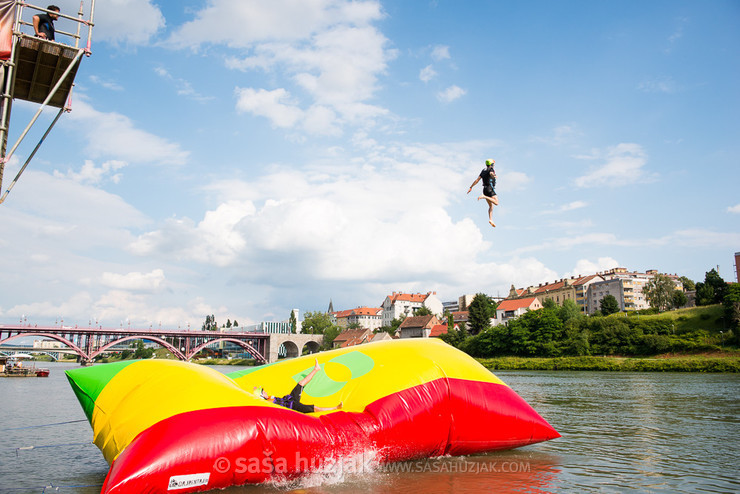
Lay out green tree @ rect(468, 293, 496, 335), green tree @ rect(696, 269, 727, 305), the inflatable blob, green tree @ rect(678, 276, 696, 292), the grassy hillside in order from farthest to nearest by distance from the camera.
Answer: green tree @ rect(678, 276, 696, 292) < green tree @ rect(468, 293, 496, 335) < green tree @ rect(696, 269, 727, 305) < the grassy hillside < the inflatable blob

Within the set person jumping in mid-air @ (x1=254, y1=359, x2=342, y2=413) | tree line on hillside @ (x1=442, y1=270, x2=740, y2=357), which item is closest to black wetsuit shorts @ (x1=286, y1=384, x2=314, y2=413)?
person jumping in mid-air @ (x1=254, y1=359, x2=342, y2=413)

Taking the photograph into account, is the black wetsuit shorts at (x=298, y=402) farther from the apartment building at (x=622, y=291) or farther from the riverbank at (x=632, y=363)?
the apartment building at (x=622, y=291)

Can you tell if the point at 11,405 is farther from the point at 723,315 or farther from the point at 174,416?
the point at 723,315

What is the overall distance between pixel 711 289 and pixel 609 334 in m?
23.6

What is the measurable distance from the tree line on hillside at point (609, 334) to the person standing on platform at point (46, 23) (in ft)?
171

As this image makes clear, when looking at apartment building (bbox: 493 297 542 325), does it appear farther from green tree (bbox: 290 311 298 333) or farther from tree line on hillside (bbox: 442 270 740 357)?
green tree (bbox: 290 311 298 333)

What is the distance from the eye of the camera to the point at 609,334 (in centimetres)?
5172

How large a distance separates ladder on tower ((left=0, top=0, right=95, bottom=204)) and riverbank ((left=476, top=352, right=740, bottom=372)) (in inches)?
1728

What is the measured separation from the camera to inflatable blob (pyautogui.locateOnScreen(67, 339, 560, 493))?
5930 mm

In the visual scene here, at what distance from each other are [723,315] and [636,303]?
5607 cm

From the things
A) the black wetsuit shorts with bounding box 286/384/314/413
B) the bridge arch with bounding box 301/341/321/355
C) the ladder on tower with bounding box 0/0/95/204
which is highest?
the ladder on tower with bounding box 0/0/95/204

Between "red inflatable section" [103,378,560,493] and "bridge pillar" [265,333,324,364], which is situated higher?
"red inflatable section" [103,378,560,493]

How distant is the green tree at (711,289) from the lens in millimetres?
61631

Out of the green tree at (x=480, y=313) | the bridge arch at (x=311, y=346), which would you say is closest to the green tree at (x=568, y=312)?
the green tree at (x=480, y=313)
